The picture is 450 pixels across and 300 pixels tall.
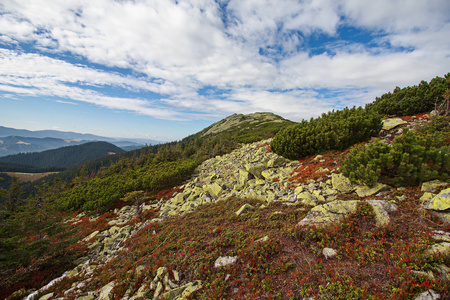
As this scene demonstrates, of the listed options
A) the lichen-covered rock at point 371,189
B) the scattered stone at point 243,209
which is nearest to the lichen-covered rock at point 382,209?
the lichen-covered rock at point 371,189

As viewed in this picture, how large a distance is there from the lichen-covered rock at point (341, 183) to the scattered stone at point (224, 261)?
675 cm

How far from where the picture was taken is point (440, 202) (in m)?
5.61

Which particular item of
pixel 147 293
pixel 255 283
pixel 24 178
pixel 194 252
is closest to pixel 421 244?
pixel 255 283

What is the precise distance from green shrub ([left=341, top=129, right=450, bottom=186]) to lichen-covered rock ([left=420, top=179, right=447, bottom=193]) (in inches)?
7.5

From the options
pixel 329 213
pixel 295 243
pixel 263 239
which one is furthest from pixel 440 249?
pixel 263 239

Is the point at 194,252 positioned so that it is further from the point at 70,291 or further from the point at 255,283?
the point at 70,291

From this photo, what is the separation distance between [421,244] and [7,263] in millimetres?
17232

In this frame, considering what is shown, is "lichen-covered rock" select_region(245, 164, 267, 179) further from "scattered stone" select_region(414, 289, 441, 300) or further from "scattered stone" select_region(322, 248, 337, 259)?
"scattered stone" select_region(414, 289, 441, 300)

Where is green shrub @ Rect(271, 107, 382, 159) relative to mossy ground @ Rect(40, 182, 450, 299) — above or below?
above

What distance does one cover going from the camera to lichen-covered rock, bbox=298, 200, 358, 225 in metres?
6.65

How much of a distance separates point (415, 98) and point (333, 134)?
12133mm

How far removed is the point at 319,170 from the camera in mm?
11734

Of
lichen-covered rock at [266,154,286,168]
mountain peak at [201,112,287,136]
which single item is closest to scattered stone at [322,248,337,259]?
lichen-covered rock at [266,154,286,168]

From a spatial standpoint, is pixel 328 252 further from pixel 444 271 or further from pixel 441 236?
pixel 441 236
